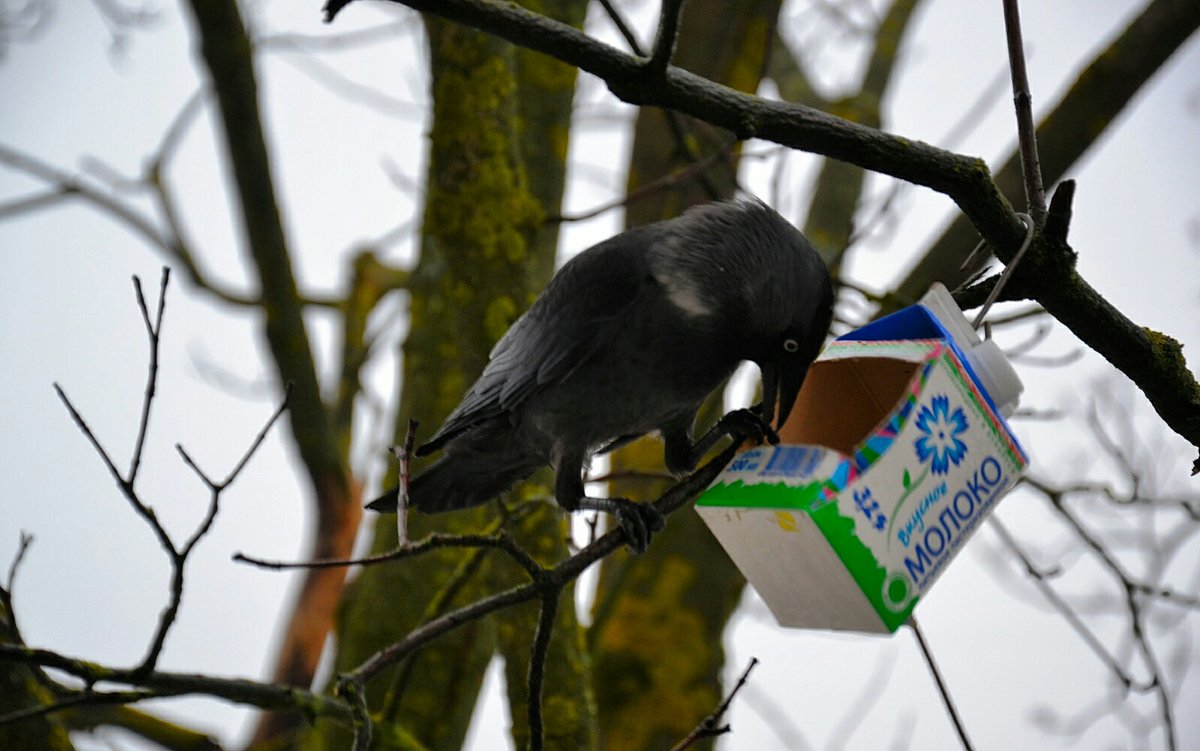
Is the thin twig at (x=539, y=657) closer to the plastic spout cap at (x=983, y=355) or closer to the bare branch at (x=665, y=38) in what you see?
the plastic spout cap at (x=983, y=355)

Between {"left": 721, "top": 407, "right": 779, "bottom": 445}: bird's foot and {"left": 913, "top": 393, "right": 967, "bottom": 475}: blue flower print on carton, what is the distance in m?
0.47

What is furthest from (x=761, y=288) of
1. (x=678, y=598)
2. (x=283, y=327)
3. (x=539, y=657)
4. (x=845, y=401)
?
(x=283, y=327)

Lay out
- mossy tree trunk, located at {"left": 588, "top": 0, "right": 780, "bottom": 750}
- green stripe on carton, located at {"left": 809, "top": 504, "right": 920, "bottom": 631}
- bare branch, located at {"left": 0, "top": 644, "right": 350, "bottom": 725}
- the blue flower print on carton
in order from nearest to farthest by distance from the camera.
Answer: green stripe on carton, located at {"left": 809, "top": 504, "right": 920, "bottom": 631}
the blue flower print on carton
bare branch, located at {"left": 0, "top": 644, "right": 350, "bottom": 725}
mossy tree trunk, located at {"left": 588, "top": 0, "right": 780, "bottom": 750}

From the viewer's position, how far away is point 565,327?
261 centimetres

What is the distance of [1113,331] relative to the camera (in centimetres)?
202

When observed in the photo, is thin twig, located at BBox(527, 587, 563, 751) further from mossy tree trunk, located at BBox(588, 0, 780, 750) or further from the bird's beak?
mossy tree trunk, located at BBox(588, 0, 780, 750)

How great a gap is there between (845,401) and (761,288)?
38cm

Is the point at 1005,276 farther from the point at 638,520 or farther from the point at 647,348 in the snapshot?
the point at 638,520

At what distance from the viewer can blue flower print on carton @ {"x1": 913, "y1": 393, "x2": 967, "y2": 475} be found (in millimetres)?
1618

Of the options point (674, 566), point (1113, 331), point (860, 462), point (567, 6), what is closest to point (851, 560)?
point (860, 462)

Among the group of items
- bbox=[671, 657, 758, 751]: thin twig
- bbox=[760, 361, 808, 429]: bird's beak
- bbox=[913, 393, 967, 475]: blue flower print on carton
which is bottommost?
bbox=[671, 657, 758, 751]: thin twig

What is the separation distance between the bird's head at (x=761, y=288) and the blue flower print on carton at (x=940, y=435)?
0.60 meters

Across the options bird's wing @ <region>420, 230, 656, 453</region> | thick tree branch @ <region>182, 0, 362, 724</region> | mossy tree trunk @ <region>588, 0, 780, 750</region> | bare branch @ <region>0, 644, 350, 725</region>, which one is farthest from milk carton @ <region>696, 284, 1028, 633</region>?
thick tree branch @ <region>182, 0, 362, 724</region>

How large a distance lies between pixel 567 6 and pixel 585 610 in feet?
Result: 8.89
